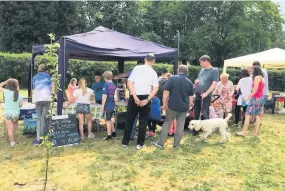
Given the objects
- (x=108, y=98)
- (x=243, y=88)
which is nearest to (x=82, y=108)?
(x=108, y=98)

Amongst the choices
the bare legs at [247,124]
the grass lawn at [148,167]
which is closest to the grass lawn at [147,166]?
the grass lawn at [148,167]

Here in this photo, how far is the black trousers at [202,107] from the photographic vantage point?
6.94 metres

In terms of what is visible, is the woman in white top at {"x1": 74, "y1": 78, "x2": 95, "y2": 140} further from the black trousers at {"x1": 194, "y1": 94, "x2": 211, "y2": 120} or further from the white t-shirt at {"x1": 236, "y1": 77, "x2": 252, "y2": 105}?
the white t-shirt at {"x1": 236, "y1": 77, "x2": 252, "y2": 105}

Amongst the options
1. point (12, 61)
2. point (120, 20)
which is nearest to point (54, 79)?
point (12, 61)

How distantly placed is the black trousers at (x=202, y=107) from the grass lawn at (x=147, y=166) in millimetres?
626

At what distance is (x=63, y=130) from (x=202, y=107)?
2.91m

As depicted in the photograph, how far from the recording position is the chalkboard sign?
5992mm

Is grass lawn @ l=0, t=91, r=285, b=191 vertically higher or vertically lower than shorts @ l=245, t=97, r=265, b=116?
lower

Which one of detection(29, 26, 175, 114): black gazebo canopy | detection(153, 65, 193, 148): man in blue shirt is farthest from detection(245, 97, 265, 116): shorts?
detection(29, 26, 175, 114): black gazebo canopy

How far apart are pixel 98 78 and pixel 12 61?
1187cm

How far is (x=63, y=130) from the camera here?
20.2ft

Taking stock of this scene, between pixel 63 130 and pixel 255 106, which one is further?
pixel 255 106

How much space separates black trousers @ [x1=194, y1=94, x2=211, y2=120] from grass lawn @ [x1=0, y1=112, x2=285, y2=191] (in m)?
0.63

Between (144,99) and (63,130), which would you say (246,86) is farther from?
(63,130)
